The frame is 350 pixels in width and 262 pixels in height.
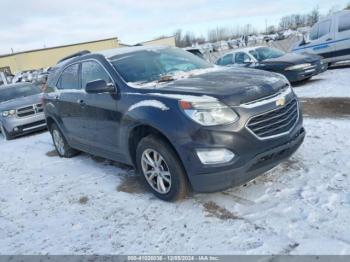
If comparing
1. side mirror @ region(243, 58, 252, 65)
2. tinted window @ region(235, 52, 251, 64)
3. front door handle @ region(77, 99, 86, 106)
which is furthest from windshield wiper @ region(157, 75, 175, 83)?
tinted window @ region(235, 52, 251, 64)

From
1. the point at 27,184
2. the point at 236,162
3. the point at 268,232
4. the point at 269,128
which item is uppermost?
the point at 269,128

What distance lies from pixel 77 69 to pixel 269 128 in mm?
3384

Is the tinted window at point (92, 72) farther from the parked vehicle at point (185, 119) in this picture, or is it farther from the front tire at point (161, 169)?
the front tire at point (161, 169)

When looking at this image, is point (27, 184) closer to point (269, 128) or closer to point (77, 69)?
point (77, 69)

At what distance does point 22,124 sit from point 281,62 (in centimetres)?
795

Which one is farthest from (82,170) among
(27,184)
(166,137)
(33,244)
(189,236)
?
(189,236)

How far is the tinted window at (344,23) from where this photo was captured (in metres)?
12.6

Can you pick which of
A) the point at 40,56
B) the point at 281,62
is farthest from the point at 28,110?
the point at 40,56

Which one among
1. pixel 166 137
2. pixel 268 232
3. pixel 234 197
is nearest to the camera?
pixel 268 232

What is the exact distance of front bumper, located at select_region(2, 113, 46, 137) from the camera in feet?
32.7

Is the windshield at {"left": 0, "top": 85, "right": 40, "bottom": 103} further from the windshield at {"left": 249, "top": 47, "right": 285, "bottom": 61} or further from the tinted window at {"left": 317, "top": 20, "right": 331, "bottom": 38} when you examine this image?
the tinted window at {"left": 317, "top": 20, "right": 331, "bottom": 38}

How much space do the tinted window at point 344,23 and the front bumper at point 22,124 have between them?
1066cm

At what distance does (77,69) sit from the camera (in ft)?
18.7

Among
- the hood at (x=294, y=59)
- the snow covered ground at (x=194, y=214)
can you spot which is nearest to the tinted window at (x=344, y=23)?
the hood at (x=294, y=59)
